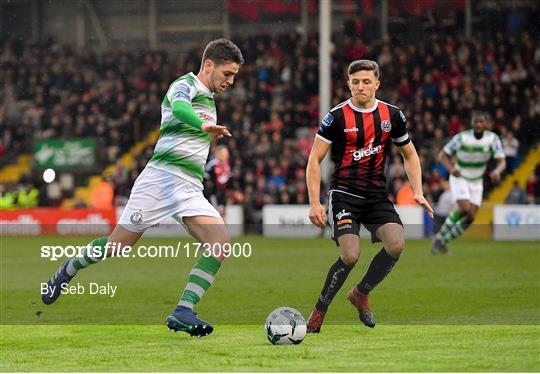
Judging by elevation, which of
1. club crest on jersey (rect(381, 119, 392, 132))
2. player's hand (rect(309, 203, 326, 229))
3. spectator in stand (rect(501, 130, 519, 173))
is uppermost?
club crest on jersey (rect(381, 119, 392, 132))

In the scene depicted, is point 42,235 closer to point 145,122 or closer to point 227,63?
point 145,122

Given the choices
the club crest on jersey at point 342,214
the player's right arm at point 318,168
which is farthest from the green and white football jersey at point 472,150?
the player's right arm at point 318,168

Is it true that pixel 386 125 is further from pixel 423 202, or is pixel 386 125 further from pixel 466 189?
pixel 466 189

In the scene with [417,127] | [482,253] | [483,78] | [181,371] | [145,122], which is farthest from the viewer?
[145,122]

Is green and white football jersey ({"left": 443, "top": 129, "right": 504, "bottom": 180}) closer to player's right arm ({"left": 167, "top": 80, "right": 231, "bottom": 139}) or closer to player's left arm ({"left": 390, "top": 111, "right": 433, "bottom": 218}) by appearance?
player's left arm ({"left": 390, "top": 111, "right": 433, "bottom": 218})

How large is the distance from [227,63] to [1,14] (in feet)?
63.1

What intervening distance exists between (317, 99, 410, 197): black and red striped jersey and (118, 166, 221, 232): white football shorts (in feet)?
3.15

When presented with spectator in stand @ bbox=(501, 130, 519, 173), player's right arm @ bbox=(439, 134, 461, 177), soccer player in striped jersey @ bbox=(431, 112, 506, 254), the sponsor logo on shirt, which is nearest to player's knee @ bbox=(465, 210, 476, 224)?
soccer player in striped jersey @ bbox=(431, 112, 506, 254)

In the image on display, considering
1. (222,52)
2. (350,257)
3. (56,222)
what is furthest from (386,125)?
(56,222)

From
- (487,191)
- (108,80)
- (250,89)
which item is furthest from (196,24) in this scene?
(487,191)

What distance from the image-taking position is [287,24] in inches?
976

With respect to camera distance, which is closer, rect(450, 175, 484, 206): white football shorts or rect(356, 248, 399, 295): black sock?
rect(356, 248, 399, 295): black sock

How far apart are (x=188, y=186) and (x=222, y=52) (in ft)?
3.00

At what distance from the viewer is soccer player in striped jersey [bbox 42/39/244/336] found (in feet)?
23.1
